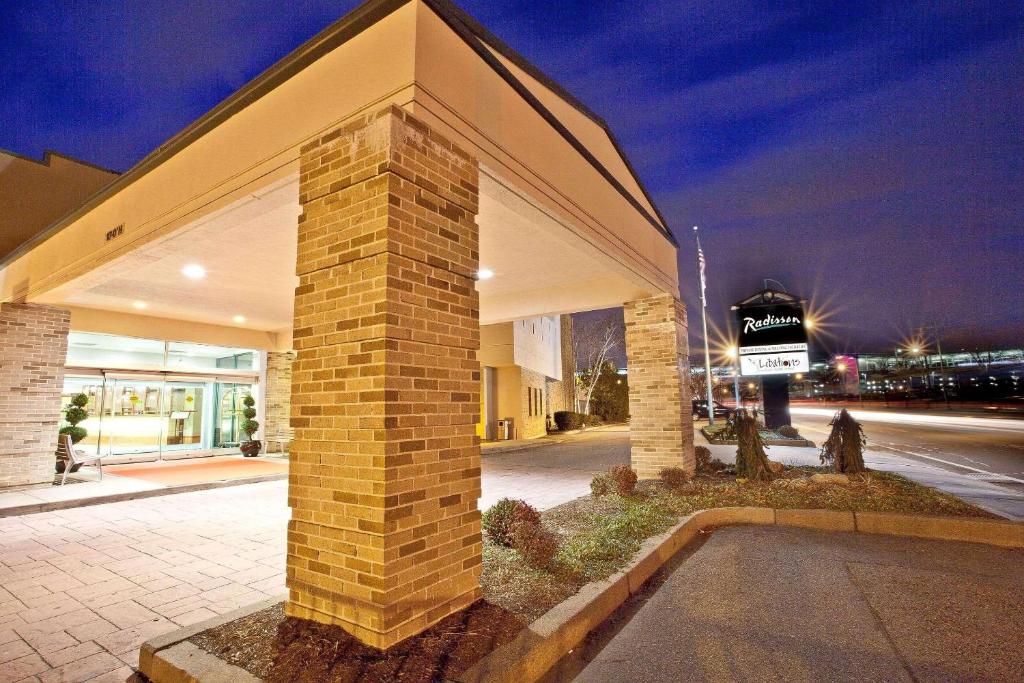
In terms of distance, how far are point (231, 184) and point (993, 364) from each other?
Result: 133 metres

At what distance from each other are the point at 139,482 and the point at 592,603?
10.8 metres

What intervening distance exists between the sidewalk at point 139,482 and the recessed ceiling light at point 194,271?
4176 millimetres

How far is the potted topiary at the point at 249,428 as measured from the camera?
624 inches

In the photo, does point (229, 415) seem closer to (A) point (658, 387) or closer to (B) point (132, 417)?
(B) point (132, 417)

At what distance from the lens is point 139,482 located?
10.3 m

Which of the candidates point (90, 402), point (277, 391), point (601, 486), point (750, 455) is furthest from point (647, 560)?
point (90, 402)

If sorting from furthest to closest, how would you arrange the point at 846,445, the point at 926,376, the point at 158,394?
the point at 926,376
the point at 158,394
the point at 846,445

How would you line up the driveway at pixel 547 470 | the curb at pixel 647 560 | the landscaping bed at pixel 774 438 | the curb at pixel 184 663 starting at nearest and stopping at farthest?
the curb at pixel 184 663 → the curb at pixel 647 560 → the driveway at pixel 547 470 → the landscaping bed at pixel 774 438

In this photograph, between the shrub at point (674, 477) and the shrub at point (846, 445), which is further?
the shrub at point (846, 445)

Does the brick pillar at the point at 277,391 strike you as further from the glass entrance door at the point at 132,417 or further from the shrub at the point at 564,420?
the shrub at the point at 564,420

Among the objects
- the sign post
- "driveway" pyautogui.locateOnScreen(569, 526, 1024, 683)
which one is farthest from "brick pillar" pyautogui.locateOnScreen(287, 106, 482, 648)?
the sign post

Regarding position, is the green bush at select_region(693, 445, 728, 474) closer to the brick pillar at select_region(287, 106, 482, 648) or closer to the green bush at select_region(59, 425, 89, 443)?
the brick pillar at select_region(287, 106, 482, 648)

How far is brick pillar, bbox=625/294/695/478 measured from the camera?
8797 mm

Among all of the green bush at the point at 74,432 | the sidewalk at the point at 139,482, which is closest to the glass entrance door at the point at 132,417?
the sidewalk at the point at 139,482
